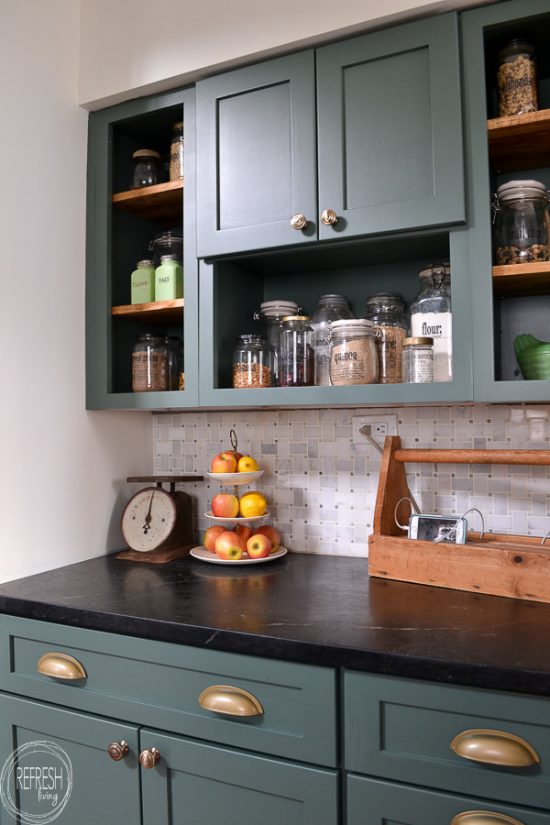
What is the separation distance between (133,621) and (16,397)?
68cm

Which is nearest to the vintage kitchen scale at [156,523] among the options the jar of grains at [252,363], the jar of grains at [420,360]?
the jar of grains at [252,363]

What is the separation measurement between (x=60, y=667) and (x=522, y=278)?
53.0 inches

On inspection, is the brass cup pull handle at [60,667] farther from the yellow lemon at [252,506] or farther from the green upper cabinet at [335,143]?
the green upper cabinet at [335,143]

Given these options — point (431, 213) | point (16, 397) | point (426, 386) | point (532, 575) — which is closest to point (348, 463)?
point (426, 386)

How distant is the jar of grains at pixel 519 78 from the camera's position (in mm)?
1365

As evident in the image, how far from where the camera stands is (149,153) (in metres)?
1.82

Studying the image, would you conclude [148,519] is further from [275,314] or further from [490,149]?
[490,149]

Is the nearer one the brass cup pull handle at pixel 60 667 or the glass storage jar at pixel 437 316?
the brass cup pull handle at pixel 60 667

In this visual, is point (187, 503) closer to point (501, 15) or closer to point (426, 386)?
point (426, 386)

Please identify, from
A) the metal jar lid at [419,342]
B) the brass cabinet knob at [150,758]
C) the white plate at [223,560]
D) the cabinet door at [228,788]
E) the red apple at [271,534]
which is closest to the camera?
the cabinet door at [228,788]

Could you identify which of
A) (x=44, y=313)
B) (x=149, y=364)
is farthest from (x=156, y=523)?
(x=44, y=313)

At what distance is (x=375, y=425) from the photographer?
176cm

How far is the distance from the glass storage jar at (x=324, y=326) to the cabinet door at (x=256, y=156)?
245 mm

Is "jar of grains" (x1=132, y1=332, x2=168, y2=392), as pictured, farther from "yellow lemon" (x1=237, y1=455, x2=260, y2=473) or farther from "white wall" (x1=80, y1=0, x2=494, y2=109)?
"white wall" (x1=80, y1=0, x2=494, y2=109)
